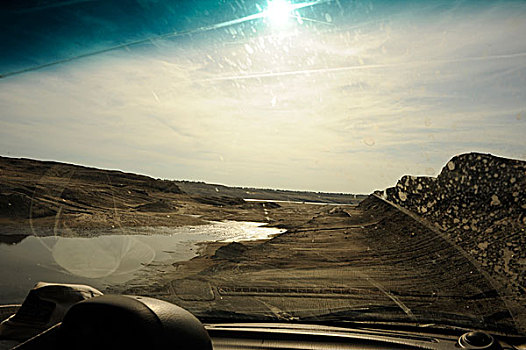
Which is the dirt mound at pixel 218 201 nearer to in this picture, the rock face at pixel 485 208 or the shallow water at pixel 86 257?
the shallow water at pixel 86 257

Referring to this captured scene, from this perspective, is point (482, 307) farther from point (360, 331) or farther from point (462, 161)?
point (462, 161)

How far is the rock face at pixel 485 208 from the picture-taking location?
12.7ft

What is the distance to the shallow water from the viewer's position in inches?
193

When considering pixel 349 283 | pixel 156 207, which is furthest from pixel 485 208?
pixel 156 207

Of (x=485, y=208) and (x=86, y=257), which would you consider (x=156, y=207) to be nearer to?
(x=86, y=257)

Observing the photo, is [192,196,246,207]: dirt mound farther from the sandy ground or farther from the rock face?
the rock face

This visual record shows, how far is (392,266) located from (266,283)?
1.74 m

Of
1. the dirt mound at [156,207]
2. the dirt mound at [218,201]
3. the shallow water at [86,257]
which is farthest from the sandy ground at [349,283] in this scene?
the dirt mound at [218,201]

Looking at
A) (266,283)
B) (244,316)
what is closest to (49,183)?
(266,283)

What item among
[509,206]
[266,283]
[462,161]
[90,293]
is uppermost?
[462,161]

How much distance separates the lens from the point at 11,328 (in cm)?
163

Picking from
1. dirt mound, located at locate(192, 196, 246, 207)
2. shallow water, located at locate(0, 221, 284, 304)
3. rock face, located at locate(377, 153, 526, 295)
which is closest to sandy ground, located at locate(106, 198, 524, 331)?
rock face, located at locate(377, 153, 526, 295)

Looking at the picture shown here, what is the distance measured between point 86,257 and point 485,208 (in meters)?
5.62

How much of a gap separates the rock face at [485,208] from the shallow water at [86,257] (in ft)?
12.9
